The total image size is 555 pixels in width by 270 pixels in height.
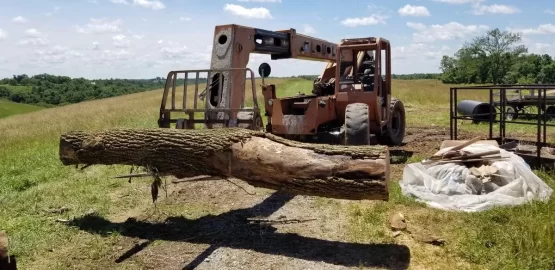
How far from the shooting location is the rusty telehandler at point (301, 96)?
6715 millimetres

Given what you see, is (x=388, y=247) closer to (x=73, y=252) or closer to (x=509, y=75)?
(x=73, y=252)

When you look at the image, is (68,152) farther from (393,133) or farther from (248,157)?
(393,133)

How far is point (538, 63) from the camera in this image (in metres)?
64.2

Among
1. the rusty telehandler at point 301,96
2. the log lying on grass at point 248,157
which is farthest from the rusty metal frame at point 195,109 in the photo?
the log lying on grass at point 248,157

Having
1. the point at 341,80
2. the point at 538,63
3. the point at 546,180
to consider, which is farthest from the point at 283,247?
the point at 538,63

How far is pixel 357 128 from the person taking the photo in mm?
8383

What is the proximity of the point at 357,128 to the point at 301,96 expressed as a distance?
2.24 metres

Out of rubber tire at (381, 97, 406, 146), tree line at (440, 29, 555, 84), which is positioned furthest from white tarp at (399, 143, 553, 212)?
tree line at (440, 29, 555, 84)

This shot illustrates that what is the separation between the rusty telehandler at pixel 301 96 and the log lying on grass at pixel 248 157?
0.87 meters

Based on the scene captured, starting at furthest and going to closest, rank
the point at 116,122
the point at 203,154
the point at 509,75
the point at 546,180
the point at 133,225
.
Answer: the point at 509,75
the point at 116,122
the point at 546,180
the point at 133,225
the point at 203,154

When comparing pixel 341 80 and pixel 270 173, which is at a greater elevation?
pixel 341 80

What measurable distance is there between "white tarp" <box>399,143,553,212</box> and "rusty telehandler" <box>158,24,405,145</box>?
158 centimetres

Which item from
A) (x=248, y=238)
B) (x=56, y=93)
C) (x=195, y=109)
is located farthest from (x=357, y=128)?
(x=56, y=93)

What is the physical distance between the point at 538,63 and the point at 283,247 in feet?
227
